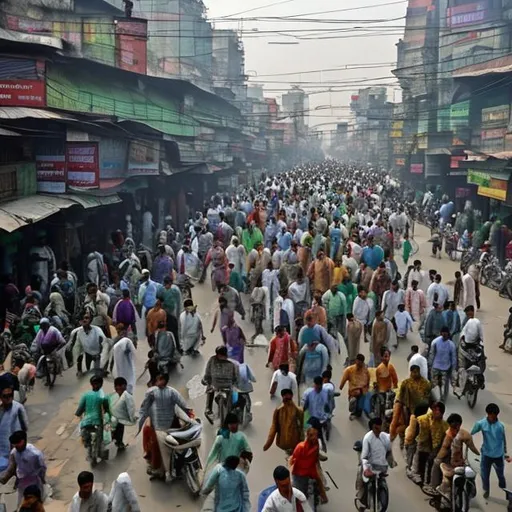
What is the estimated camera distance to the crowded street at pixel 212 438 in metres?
7.99

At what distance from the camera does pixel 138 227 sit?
82.8 feet

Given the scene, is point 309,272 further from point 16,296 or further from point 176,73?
point 176,73

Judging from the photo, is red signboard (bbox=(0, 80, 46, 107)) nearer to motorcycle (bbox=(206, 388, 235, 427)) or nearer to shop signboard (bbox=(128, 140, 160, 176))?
shop signboard (bbox=(128, 140, 160, 176))

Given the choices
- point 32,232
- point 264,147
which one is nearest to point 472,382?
point 32,232

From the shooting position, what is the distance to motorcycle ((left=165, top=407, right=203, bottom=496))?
8.01 meters

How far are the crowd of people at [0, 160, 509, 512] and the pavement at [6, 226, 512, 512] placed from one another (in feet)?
0.62

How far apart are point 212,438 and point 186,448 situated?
1.53 metres

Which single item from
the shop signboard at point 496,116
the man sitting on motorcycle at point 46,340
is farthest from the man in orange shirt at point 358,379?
the shop signboard at point 496,116

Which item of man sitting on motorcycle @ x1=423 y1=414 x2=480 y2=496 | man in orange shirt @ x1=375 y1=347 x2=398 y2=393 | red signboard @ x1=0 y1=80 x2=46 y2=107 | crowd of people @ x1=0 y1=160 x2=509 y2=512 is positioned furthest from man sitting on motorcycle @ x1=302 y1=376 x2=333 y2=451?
red signboard @ x1=0 y1=80 x2=46 y2=107

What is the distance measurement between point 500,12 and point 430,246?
61.0ft

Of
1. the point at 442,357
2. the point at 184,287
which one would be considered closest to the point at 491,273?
the point at 184,287

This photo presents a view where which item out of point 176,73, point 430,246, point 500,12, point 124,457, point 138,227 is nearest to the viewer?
point 124,457

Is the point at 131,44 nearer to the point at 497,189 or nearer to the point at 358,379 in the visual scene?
the point at 497,189

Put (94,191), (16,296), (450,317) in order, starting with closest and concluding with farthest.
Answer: (450,317)
(16,296)
(94,191)
